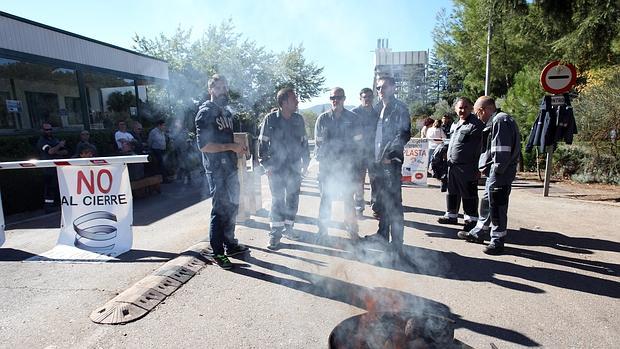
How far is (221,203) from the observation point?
12.6 ft

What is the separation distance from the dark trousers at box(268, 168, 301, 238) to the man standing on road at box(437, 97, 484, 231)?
2.20 m

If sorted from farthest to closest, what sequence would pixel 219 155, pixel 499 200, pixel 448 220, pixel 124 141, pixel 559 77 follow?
pixel 124 141 < pixel 559 77 < pixel 448 220 < pixel 499 200 < pixel 219 155

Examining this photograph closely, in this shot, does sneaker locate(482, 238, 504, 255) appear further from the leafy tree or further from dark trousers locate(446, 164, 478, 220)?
the leafy tree

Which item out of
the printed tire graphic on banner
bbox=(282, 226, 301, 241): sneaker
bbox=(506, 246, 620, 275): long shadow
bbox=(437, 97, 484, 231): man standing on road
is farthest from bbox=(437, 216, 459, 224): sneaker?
the printed tire graphic on banner

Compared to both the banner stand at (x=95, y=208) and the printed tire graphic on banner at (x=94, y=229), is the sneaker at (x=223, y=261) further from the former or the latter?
the printed tire graphic on banner at (x=94, y=229)

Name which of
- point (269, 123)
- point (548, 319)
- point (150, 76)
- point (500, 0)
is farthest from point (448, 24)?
point (548, 319)

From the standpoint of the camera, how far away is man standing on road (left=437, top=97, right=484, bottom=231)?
4848 mm

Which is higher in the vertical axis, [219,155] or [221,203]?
[219,155]

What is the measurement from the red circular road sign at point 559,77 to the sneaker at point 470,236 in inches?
Answer: 154

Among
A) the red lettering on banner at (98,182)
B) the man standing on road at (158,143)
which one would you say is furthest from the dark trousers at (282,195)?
the man standing on road at (158,143)

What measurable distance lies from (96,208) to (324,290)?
3097 millimetres

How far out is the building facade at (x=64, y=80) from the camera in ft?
28.8

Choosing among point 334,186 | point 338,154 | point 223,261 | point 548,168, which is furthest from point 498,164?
point 548,168

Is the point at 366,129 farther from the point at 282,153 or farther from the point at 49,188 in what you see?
the point at 49,188
